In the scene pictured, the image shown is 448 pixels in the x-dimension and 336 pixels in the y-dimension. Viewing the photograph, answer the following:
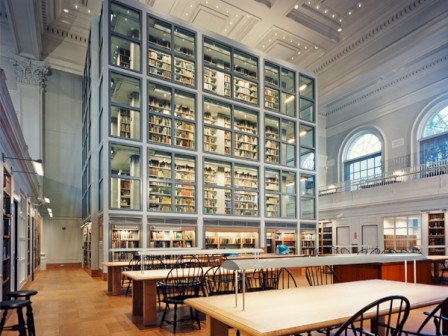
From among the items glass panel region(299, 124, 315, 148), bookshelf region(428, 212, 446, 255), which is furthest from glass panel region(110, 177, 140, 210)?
bookshelf region(428, 212, 446, 255)

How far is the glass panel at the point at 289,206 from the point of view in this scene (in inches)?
500

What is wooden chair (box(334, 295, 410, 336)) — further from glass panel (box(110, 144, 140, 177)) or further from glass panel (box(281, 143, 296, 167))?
glass panel (box(281, 143, 296, 167))

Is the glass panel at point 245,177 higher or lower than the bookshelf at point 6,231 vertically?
higher

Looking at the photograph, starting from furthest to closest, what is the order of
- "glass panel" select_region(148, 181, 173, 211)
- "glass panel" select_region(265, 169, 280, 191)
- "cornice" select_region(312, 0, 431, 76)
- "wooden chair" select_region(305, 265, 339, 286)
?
"glass panel" select_region(265, 169, 280, 191) → "cornice" select_region(312, 0, 431, 76) → "glass panel" select_region(148, 181, 173, 211) → "wooden chair" select_region(305, 265, 339, 286)

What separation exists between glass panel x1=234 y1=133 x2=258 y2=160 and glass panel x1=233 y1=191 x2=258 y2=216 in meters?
1.29

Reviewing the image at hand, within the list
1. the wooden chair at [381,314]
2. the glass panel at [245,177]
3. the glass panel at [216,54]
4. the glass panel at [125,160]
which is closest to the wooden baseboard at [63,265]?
the glass panel at [125,160]

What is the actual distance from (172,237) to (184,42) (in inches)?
243

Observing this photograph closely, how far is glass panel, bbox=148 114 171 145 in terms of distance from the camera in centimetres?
1043

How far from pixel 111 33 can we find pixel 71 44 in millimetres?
5848

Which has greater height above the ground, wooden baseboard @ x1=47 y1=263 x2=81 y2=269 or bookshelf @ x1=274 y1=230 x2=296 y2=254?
bookshelf @ x1=274 y1=230 x2=296 y2=254

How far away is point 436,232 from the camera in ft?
36.8

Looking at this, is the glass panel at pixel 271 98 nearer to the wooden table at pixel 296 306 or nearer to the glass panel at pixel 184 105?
the glass panel at pixel 184 105

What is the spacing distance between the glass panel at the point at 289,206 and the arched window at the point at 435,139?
5.69m

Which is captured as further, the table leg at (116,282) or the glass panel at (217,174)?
the glass panel at (217,174)
